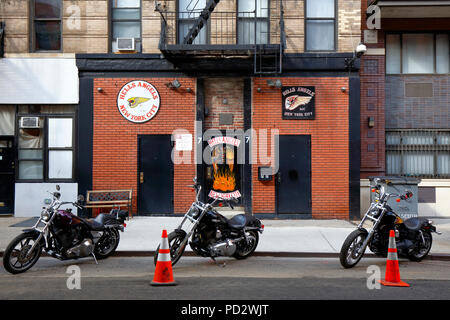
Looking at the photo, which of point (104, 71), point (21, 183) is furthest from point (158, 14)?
point (21, 183)

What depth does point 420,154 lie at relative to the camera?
541 inches

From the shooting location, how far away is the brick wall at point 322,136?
42.0ft

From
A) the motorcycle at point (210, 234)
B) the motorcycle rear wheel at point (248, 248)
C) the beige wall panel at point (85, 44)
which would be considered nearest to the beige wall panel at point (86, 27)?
the beige wall panel at point (85, 44)

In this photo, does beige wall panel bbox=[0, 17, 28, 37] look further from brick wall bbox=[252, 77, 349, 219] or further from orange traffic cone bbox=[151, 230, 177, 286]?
orange traffic cone bbox=[151, 230, 177, 286]

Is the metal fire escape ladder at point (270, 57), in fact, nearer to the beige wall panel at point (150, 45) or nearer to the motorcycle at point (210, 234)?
the beige wall panel at point (150, 45)

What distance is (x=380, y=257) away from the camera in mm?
8383

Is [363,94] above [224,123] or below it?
above

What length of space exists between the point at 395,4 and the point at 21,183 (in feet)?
38.6

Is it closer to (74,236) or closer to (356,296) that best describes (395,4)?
(356,296)

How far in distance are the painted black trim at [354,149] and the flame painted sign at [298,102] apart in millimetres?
1115

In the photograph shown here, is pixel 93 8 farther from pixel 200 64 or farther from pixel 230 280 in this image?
pixel 230 280

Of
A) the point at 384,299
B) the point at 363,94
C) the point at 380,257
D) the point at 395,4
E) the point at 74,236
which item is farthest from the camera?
the point at 363,94

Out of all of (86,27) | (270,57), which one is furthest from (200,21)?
(86,27)

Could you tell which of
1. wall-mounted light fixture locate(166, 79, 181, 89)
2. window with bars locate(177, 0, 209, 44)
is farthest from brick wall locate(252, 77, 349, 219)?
wall-mounted light fixture locate(166, 79, 181, 89)
